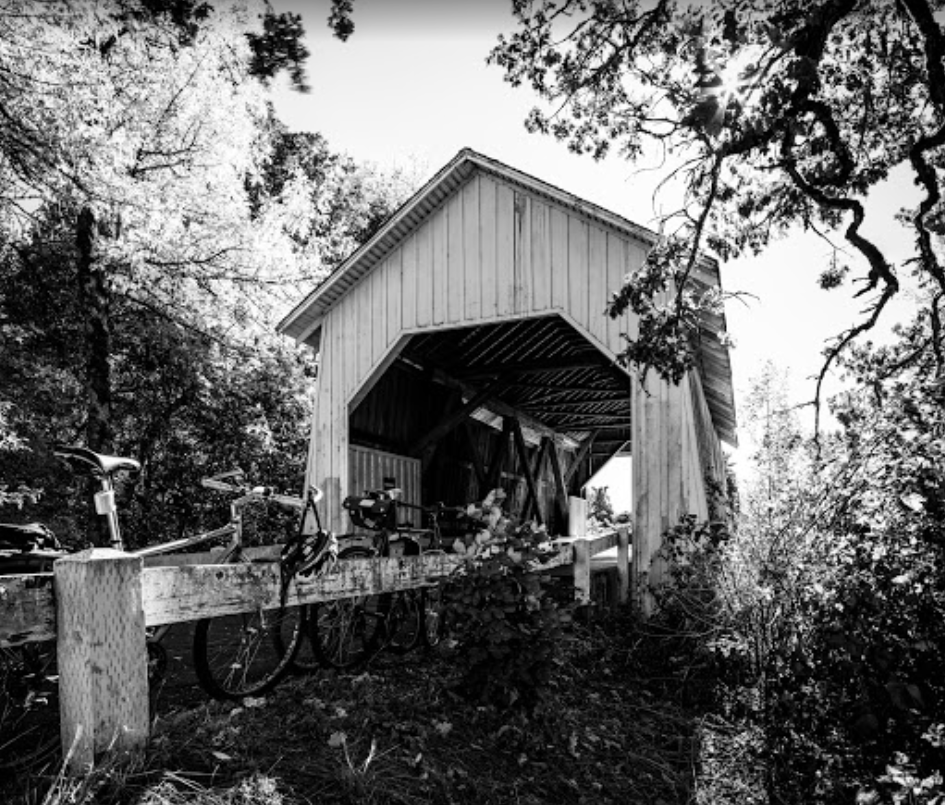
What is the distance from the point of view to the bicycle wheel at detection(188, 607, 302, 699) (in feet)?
13.8

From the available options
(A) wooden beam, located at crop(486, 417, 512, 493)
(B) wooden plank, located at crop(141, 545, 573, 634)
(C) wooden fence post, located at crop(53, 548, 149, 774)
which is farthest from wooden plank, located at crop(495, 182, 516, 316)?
(C) wooden fence post, located at crop(53, 548, 149, 774)

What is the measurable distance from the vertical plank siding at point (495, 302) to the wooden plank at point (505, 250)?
0.04 ft

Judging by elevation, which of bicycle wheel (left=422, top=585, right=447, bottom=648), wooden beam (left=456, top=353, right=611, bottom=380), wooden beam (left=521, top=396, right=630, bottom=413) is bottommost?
bicycle wheel (left=422, top=585, right=447, bottom=648)

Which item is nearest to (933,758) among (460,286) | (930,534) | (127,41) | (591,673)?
(930,534)

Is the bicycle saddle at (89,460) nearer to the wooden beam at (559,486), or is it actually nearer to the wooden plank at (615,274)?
the wooden plank at (615,274)

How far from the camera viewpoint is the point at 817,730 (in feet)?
15.2

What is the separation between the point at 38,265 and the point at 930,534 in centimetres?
1547

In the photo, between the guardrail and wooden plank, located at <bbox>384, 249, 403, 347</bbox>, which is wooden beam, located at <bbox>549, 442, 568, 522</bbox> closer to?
wooden plank, located at <bbox>384, 249, 403, 347</bbox>

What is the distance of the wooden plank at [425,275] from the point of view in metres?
10.7

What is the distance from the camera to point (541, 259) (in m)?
10.0

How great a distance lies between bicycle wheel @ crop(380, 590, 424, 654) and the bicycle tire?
2.6 inches

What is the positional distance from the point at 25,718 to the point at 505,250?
26.4ft

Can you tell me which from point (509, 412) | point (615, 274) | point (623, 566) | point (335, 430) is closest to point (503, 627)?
point (623, 566)

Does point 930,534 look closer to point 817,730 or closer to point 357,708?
point 817,730
